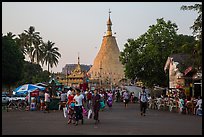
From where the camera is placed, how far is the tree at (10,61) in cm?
4222

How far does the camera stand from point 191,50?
20.1 metres

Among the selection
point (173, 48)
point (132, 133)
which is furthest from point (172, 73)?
point (132, 133)

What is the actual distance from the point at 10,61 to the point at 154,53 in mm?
17643

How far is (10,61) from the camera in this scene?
143 feet

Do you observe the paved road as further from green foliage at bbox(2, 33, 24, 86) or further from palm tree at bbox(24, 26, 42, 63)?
palm tree at bbox(24, 26, 42, 63)

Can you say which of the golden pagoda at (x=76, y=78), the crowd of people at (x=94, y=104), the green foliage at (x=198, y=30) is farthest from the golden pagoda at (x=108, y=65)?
the green foliage at (x=198, y=30)

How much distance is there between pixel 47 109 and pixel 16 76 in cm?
2161

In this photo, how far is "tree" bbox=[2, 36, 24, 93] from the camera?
4222 centimetres

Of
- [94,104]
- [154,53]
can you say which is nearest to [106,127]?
[94,104]

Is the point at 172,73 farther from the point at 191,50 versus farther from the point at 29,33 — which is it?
the point at 29,33

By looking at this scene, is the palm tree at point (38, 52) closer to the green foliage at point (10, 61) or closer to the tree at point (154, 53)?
the green foliage at point (10, 61)

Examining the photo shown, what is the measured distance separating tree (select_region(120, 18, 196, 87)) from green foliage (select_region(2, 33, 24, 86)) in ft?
45.6

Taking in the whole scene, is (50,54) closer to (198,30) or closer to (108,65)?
(108,65)

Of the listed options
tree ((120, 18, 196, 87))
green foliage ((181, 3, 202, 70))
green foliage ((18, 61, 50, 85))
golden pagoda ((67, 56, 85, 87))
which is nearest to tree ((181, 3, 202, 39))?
green foliage ((181, 3, 202, 70))
